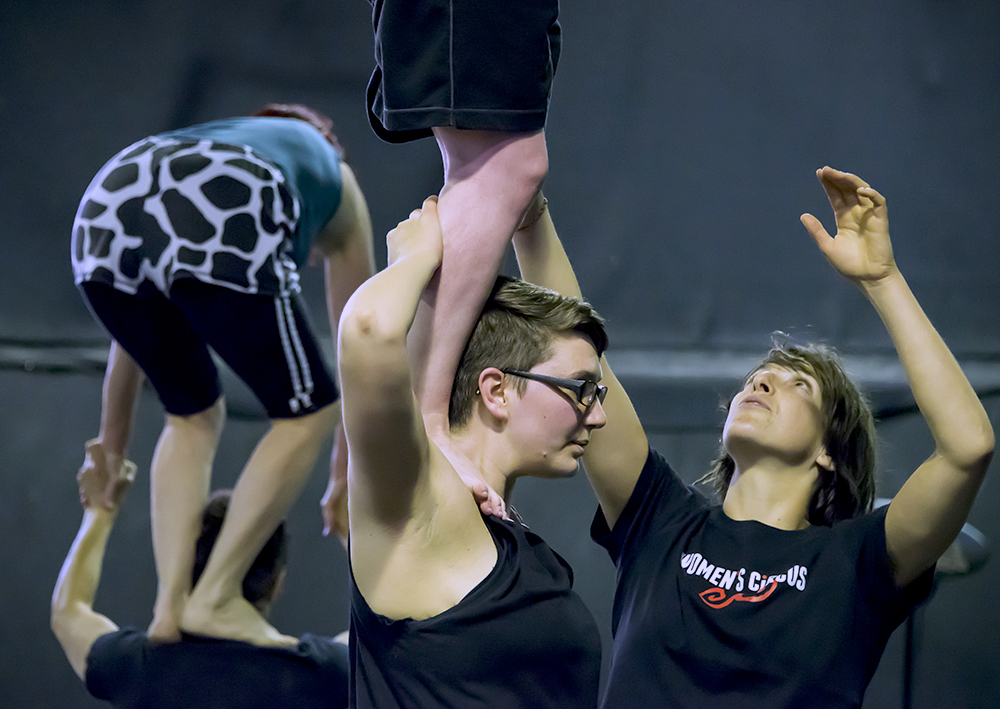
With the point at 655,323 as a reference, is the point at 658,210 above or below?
above

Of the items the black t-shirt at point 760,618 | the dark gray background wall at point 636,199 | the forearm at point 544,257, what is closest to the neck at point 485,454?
the forearm at point 544,257

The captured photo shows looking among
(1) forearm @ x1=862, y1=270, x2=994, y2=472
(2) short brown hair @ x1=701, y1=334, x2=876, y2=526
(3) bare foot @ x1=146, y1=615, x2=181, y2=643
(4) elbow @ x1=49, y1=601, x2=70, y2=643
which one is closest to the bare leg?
(3) bare foot @ x1=146, y1=615, x2=181, y2=643

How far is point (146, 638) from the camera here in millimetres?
1877

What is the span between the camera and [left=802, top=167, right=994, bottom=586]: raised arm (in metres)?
1.34

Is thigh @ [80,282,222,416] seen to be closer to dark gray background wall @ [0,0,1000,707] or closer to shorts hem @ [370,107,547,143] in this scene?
shorts hem @ [370,107,547,143]

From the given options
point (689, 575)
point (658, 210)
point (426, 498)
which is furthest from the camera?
point (658, 210)

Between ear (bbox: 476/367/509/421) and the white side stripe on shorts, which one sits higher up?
ear (bbox: 476/367/509/421)

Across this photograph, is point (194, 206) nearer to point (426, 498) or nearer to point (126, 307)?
point (126, 307)

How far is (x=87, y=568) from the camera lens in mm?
A: 2170

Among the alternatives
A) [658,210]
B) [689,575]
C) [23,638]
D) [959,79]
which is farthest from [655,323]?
[23,638]

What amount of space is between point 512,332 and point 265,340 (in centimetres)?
65

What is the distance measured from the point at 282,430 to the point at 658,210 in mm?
1615

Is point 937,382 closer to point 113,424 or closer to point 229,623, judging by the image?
point 229,623

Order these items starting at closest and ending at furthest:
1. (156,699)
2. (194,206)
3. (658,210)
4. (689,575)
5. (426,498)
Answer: (426,498) < (689,575) < (194,206) < (156,699) < (658,210)
